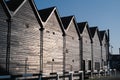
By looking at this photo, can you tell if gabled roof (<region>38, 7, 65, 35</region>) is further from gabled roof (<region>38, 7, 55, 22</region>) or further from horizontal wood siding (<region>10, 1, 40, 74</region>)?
horizontal wood siding (<region>10, 1, 40, 74</region>)

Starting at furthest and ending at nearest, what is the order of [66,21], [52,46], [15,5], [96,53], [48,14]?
[96,53] < [66,21] < [48,14] < [52,46] < [15,5]

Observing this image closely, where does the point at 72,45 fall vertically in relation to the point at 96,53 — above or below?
above

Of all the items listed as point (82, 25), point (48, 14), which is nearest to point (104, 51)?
point (82, 25)

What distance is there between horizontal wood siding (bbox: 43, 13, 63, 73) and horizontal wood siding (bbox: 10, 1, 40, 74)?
1.36 meters

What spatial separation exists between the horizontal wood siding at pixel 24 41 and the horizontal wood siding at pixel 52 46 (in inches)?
53.4

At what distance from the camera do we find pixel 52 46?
2581 centimetres

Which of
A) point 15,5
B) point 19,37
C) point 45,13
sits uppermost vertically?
point 45,13

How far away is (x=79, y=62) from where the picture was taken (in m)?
32.3

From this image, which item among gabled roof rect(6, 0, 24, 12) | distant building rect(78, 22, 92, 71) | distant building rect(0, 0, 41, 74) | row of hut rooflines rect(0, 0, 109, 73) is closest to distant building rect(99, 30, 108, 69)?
row of hut rooflines rect(0, 0, 109, 73)

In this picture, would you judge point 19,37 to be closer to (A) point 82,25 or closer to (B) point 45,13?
(B) point 45,13

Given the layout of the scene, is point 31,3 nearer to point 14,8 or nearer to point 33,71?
point 14,8

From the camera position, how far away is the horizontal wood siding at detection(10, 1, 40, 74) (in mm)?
20284

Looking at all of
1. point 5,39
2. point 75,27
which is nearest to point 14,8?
point 5,39

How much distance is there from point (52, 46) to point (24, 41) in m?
5.01
